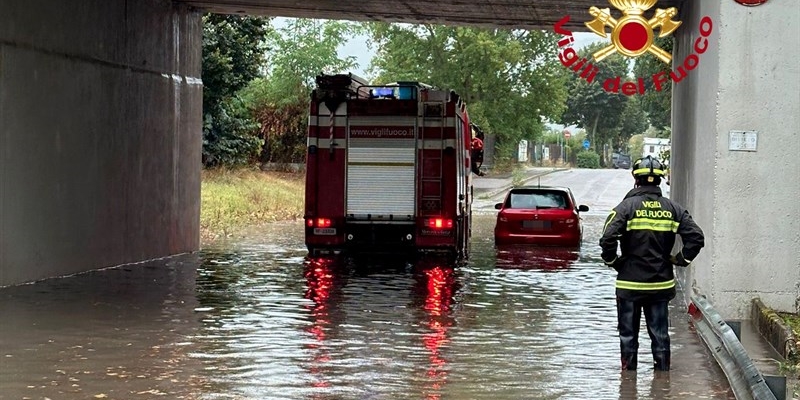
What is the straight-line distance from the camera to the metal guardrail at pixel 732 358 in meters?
7.91

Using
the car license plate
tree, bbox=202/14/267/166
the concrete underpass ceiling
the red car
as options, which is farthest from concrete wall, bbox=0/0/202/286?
tree, bbox=202/14/267/166

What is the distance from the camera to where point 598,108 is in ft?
412

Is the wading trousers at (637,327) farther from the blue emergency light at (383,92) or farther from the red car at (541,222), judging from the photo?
the red car at (541,222)

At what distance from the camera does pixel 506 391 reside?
31.6 ft

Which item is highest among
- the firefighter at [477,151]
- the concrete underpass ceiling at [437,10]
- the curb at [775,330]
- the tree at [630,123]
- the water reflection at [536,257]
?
the tree at [630,123]

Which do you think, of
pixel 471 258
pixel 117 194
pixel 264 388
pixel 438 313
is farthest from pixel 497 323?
pixel 471 258

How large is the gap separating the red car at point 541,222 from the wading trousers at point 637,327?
602 inches

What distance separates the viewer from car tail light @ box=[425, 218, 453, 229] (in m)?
20.9

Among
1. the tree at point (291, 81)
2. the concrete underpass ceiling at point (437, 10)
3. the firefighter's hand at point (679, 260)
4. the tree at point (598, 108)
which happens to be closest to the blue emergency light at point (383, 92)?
the concrete underpass ceiling at point (437, 10)

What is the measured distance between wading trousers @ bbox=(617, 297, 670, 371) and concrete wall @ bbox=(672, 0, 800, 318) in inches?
118

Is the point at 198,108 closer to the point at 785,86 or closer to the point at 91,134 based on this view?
the point at 91,134

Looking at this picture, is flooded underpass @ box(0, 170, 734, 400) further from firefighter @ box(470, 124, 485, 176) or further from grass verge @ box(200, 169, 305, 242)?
grass verge @ box(200, 169, 305, 242)

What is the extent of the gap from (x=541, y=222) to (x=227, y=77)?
16.6 meters

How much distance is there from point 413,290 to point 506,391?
810 cm
